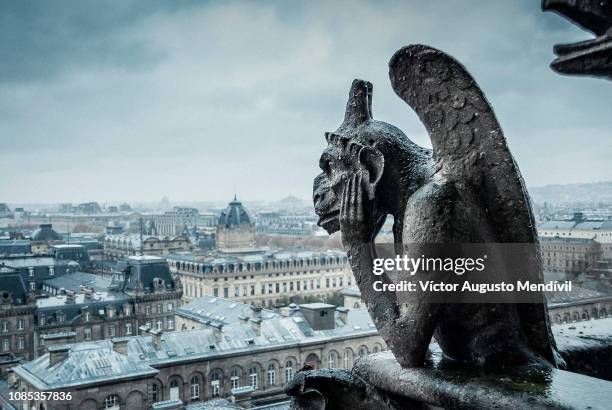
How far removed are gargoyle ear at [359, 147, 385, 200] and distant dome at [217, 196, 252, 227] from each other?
92887 millimetres

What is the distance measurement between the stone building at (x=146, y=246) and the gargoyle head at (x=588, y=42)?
86.7m

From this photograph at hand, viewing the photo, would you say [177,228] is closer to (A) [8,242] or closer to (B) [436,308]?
(A) [8,242]

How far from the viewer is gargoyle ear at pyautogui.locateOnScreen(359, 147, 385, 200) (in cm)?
388

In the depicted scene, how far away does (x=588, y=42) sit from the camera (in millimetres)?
2875

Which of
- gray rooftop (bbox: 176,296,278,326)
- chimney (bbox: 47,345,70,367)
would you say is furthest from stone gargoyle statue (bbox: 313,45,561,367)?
gray rooftop (bbox: 176,296,278,326)

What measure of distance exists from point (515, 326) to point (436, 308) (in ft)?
1.61

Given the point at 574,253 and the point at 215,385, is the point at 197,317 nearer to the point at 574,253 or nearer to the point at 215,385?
the point at 215,385

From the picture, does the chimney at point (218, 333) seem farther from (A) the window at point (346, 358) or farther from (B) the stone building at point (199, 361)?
(A) the window at point (346, 358)

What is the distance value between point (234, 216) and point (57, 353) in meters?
67.9

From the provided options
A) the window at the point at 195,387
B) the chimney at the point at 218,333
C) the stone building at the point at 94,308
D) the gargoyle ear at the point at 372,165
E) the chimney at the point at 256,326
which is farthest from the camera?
the stone building at the point at 94,308

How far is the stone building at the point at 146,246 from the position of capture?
89075 millimetres

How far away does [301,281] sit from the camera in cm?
7162

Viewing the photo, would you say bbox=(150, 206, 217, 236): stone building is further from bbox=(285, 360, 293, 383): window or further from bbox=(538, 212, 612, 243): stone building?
bbox=(538, 212, 612, 243): stone building

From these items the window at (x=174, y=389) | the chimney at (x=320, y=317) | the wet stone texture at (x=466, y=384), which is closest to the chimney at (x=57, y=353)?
the window at (x=174, y=389)
